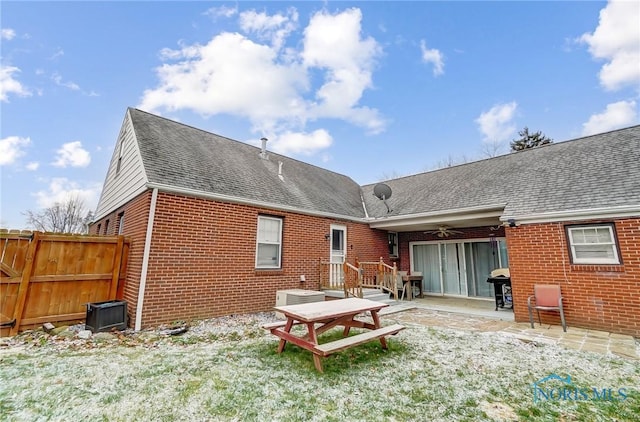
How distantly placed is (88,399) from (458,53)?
1517 cm

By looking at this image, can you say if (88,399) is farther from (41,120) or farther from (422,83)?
(422,83)

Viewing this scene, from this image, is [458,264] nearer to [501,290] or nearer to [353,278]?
[501,290]

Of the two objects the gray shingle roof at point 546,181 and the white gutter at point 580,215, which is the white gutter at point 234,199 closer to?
the gray shingle roof at point 546,181

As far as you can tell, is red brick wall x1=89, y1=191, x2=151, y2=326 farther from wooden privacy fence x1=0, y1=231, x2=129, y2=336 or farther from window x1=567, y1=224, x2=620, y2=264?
window x1=567, y1=224, x2=620, y2=264

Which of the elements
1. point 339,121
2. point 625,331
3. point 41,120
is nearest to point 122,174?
point 41,120

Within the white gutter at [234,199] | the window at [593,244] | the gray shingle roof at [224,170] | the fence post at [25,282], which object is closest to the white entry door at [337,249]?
the white gutter at [234,199]

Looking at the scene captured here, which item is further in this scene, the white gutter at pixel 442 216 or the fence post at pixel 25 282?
the white gutter at pixel 442 216

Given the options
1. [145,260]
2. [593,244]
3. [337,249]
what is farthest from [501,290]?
[145,260]

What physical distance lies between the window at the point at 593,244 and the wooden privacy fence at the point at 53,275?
36.2 ft

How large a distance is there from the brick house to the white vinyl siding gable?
73 mm

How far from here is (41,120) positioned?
1130 centimetres

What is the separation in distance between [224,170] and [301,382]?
684 centimetres

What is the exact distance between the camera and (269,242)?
334 inches

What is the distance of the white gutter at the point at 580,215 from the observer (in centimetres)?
606
